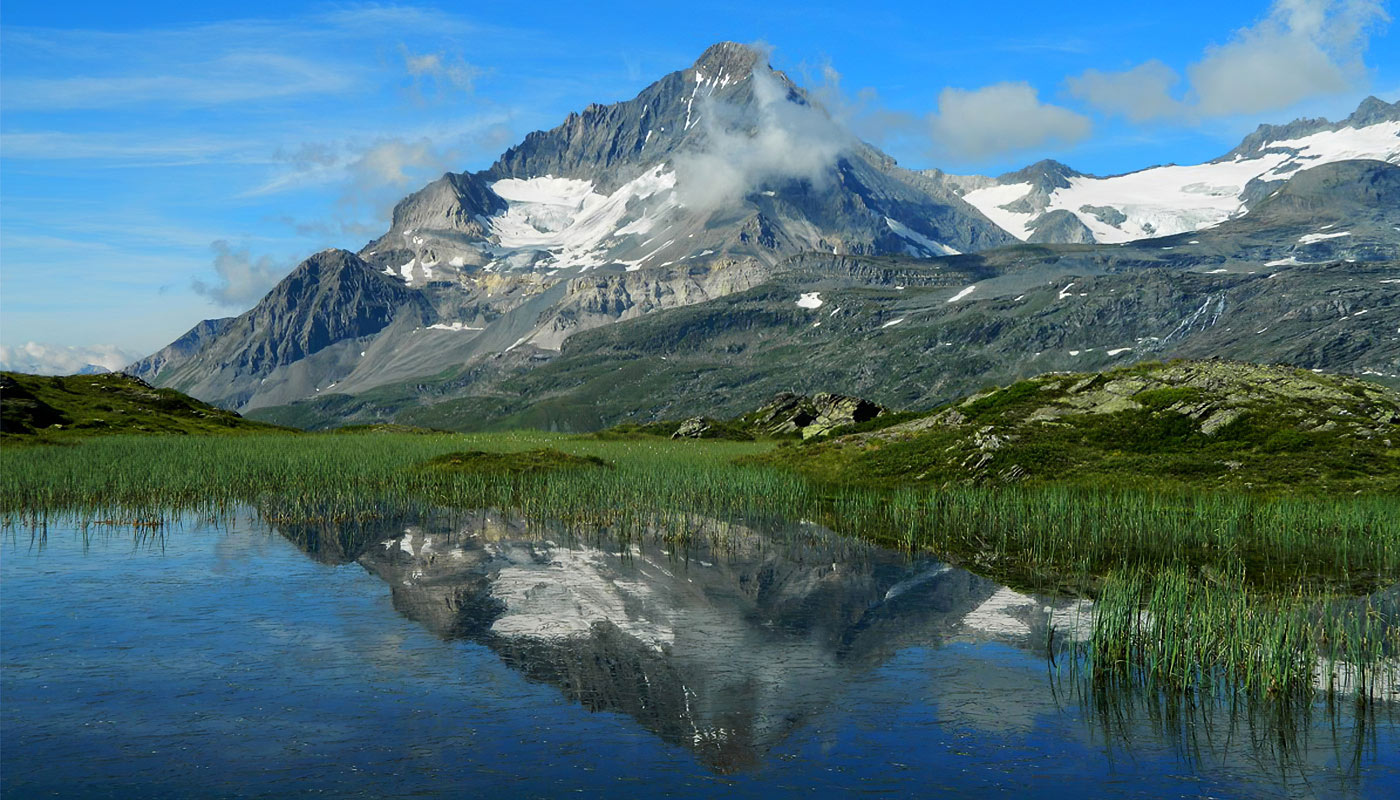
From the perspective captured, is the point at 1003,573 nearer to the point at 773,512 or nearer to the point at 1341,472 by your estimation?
the point at 773,512

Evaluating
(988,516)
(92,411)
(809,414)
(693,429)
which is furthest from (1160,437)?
(92,411)

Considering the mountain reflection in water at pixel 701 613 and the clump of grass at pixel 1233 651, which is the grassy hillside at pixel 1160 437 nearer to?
the mountain reflection in water at pixel 701 613

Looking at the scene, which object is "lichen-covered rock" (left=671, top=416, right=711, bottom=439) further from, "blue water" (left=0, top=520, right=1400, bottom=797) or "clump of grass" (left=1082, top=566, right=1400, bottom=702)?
"clump of grass" (left=1082, top=566, right=1400, bottom=702)

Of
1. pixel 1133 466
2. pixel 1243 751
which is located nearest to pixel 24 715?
pixel 1243 751

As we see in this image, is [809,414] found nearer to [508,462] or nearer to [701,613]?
[508,462]

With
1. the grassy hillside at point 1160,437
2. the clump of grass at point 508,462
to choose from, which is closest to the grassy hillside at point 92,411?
the clump of grass at point 508,462

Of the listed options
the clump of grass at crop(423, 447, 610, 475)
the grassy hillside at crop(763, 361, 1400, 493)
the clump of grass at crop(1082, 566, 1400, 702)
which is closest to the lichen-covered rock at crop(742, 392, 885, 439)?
the grassy hillside at crop(763, 361, 1400, 493)

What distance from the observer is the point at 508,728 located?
19.5m

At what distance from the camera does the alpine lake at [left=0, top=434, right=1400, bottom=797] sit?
17.5 meters

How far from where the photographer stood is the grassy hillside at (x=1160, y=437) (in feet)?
187

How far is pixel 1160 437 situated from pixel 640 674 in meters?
50.3

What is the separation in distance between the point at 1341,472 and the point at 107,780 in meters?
58.1

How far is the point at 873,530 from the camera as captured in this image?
46.8 meters

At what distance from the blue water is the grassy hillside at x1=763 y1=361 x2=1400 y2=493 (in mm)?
37031
